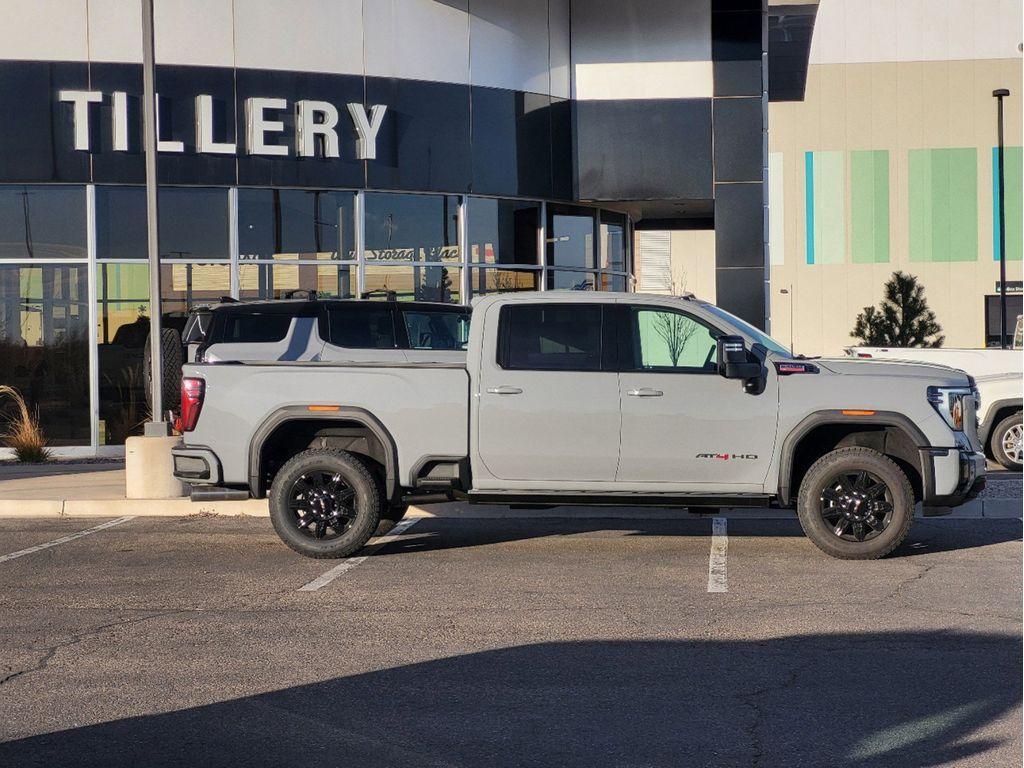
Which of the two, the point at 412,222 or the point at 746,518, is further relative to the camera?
the point at 412,222

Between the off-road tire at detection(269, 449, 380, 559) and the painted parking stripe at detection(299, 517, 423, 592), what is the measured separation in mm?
165

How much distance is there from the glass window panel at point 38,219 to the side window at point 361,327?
6.84 metres

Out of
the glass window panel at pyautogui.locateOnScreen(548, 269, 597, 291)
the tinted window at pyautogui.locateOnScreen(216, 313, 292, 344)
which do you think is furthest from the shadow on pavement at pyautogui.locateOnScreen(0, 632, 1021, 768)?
the glass window panel at pyautogui.locateOnScreen(548, 269, 597, 291)

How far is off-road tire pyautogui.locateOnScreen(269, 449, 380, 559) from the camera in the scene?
10281mm

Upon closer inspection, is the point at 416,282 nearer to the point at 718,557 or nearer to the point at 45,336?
the point at 45,336

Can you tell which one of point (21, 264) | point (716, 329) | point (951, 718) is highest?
point (21, 264)

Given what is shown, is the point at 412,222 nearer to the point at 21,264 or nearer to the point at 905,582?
the point at 21,264

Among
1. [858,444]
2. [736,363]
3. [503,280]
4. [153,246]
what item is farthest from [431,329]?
[503,280]

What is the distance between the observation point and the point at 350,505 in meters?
10.5

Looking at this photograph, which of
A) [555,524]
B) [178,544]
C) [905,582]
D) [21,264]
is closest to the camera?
[905,582]

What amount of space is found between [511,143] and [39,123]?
6.95 m

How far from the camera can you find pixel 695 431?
1009 cm

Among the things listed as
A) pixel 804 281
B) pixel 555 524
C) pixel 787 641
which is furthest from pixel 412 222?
pixel 804 281

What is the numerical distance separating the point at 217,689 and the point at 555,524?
21.0 ft
